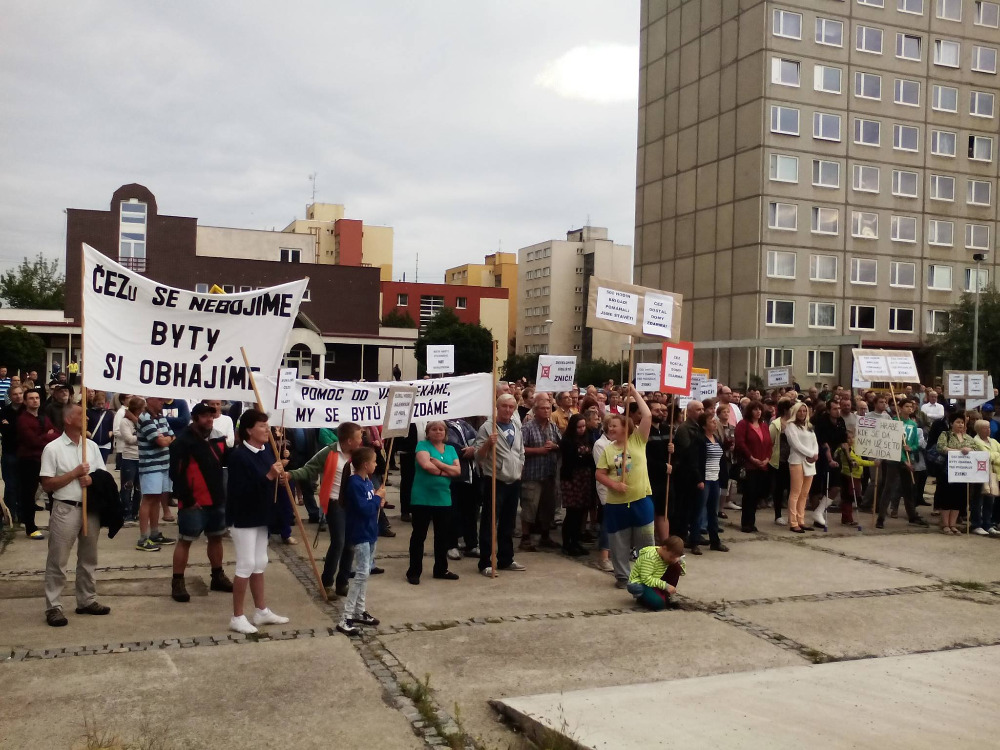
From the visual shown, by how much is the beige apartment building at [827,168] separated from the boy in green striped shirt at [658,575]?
43485 millimetres

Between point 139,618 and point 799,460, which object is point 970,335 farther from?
point 139,618

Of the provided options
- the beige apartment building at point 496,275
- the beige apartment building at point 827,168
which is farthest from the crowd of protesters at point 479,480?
the beige apartment building at point 496,275

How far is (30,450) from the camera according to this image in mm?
11516

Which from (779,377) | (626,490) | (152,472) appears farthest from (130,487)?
(779,377)

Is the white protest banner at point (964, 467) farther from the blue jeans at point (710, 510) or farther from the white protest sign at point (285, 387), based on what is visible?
the white protest sign at point (285, 387)

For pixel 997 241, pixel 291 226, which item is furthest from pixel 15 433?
pixel 291 226

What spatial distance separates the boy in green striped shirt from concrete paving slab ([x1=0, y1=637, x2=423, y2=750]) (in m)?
2.92

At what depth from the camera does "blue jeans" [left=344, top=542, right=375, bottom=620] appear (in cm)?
771

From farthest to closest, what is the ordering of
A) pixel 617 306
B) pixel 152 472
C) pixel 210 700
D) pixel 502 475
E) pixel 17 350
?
pixel 17 350, pixel 152 472, pixel 617 306, pixel 502 475, pixel 210 700

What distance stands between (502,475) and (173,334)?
3.90 m

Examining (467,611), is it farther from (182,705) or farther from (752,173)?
(752,173)

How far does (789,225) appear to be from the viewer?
171ft

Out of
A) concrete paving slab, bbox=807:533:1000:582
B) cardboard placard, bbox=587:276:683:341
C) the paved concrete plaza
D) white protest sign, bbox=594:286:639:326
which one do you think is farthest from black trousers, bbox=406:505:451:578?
concrete paving slab, bbox=807:533:1000:582

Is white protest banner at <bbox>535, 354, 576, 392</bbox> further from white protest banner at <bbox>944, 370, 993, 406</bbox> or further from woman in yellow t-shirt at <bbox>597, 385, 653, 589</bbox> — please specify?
white protest banner at <bbox>944, 370, 993, 406</bbox>
